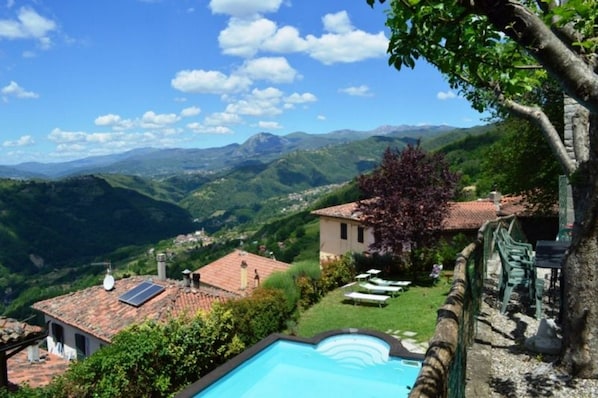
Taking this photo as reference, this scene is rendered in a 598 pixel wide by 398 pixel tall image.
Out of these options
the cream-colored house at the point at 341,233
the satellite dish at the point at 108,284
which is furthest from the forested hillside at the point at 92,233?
the satellite dish at the point at 108,284

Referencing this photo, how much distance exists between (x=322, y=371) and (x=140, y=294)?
43.1ft

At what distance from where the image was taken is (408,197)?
58.6ft

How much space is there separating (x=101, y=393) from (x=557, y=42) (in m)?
10.0

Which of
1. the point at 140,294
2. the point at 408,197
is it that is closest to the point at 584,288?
the point at 408,197

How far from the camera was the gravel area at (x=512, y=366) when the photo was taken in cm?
451

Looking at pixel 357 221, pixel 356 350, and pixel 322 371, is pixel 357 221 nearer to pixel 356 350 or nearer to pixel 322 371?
pixel 356 350

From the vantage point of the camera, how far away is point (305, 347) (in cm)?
1222

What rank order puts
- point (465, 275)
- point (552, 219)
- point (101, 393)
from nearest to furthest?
point (465, 275) < point (101, 393) < point (552, 219)

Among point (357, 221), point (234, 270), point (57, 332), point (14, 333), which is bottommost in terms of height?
point (57, 332)

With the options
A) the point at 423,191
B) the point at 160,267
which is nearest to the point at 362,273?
the point at 423,191

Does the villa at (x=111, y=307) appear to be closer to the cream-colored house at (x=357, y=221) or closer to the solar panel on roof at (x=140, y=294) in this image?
the solar panel on roof at (x=140, y=294)

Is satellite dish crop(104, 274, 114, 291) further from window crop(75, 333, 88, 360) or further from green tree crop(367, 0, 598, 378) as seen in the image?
green tree crop(367, 0, 598, 378)

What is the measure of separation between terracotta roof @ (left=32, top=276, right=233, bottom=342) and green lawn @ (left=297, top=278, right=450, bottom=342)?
4.36m

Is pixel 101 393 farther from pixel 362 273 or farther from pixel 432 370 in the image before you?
pixel 362 273
